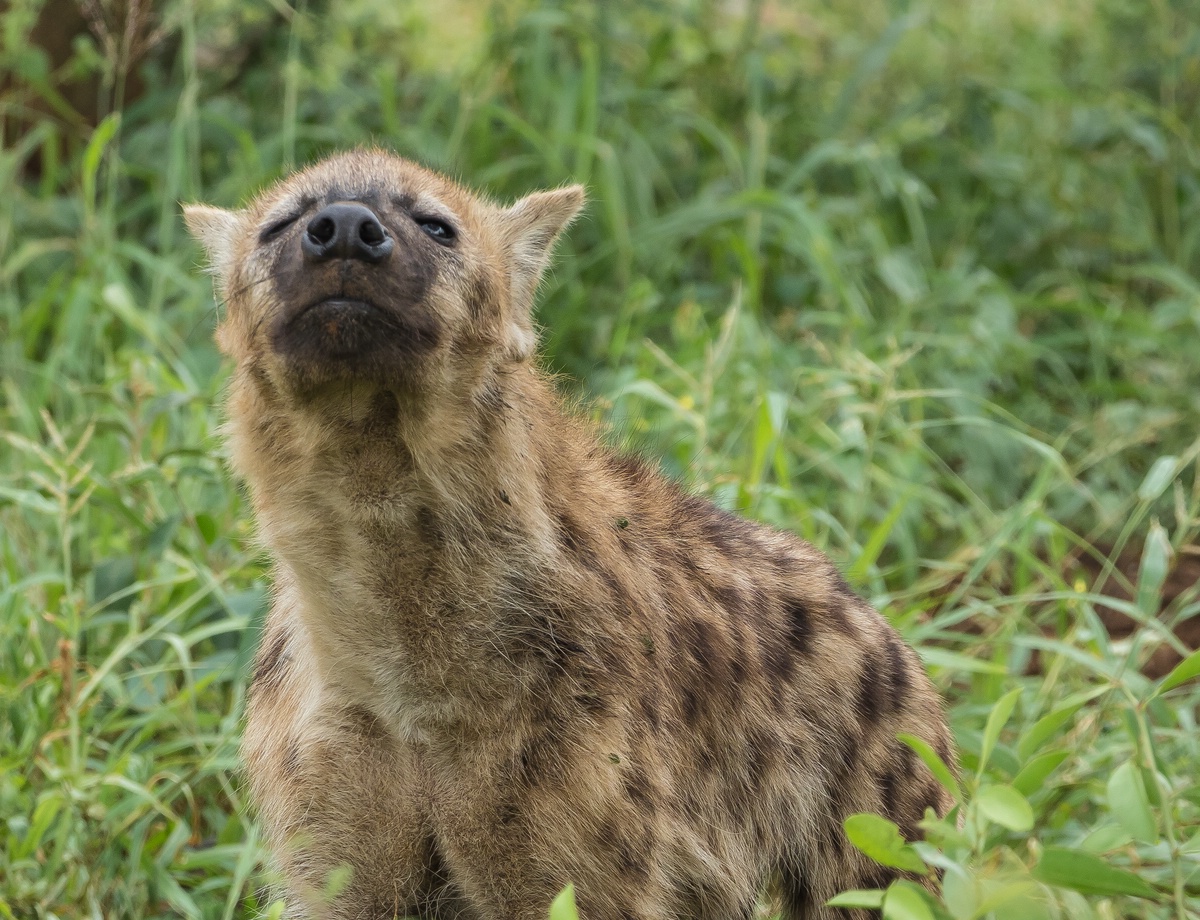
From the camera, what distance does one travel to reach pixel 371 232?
2.92m

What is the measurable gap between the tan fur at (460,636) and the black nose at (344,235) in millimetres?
33

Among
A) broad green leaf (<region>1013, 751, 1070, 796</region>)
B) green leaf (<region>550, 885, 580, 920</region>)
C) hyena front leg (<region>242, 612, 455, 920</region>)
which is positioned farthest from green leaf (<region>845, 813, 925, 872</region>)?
hyena front leg (<region>242, 612, 455, 920</region>)

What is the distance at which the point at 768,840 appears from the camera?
3.49 metres

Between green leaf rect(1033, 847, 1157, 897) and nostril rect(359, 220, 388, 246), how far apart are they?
1.59 meters

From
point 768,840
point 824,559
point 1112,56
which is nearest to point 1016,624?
point 824,559

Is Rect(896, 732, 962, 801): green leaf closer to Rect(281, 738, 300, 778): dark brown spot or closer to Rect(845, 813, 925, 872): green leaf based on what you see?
Rect(845, 813, 925, 872): green leaf

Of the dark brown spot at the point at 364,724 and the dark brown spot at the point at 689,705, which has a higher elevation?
the dark brown spot at the point at 689,705

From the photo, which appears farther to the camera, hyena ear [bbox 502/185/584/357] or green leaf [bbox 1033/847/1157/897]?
hyena ear [bbox 502/185/584/357]

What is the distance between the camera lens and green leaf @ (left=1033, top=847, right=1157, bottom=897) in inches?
101

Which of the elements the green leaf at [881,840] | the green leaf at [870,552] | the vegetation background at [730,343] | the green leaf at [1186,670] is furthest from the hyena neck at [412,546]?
the green leaf at [870,552]

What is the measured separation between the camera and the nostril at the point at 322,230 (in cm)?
290

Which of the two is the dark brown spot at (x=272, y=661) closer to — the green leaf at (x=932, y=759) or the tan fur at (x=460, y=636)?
the tan fur at (x=460, y=636)

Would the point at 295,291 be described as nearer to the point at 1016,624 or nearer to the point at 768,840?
the point at 768,840

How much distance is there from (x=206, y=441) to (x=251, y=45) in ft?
9.57
